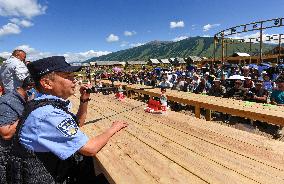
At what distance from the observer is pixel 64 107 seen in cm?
221

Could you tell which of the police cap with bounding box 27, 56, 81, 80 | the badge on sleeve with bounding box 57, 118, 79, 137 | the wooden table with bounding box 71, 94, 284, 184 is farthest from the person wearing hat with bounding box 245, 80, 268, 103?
the badge on sleeve with bounding box 57, 118, 79, 137

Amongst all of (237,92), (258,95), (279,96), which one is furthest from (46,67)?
(237,92)

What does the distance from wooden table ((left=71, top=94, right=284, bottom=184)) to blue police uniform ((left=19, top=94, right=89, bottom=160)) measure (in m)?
0.45

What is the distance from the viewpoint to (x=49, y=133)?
1936 mm

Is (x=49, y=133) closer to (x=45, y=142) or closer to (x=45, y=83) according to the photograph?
(x=45, y=142)

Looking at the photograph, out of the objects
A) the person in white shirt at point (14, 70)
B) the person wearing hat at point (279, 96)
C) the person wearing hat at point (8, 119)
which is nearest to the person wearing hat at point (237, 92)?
the person wearing hat at point (279, 96)

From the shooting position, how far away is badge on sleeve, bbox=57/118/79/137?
1.95 meters

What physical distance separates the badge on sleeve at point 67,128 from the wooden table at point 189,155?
19.0 inches

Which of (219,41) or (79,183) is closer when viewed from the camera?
(79,183)

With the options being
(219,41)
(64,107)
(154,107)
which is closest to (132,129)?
(154,107)

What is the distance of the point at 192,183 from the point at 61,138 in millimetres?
978

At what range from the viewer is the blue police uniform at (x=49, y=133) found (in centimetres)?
193

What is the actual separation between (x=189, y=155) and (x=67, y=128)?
1.14m

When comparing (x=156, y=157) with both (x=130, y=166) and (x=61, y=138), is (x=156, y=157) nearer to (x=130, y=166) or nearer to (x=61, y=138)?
(x=130, y=166)
